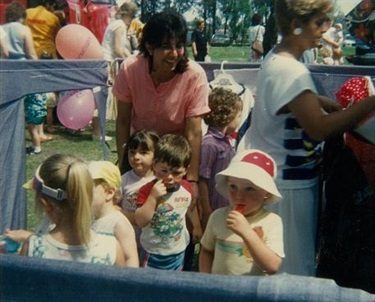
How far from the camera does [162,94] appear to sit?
2836 mm

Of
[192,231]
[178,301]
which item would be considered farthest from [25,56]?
[178,301]

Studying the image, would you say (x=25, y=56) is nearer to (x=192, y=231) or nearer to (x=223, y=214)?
(x=192, y=231)

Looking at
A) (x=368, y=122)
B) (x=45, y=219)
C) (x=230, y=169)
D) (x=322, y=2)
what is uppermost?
(x=322, y=2)

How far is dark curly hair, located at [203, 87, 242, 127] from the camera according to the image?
324cm

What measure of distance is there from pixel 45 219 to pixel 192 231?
1.10m

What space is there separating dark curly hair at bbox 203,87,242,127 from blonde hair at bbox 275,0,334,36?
1107 mm

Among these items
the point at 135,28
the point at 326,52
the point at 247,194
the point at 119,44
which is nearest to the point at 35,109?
the point at 119,44

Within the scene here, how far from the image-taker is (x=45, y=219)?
2100 millimetres

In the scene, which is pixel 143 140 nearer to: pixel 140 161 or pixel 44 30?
pixel 140 161

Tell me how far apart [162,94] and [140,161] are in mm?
302

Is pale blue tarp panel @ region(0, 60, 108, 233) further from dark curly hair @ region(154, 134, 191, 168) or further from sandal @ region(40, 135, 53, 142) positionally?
sandal @ region(40, 135, 53, 142)

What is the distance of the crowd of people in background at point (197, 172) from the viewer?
1997 mm

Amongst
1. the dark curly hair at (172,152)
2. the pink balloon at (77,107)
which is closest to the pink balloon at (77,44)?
the pink balloon at (77,107)

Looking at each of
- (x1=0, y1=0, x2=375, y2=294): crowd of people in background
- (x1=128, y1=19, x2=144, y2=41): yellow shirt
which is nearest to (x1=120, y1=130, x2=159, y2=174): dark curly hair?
(x1=0, y1=0, x2=375, y2=294): crowd of people in background
